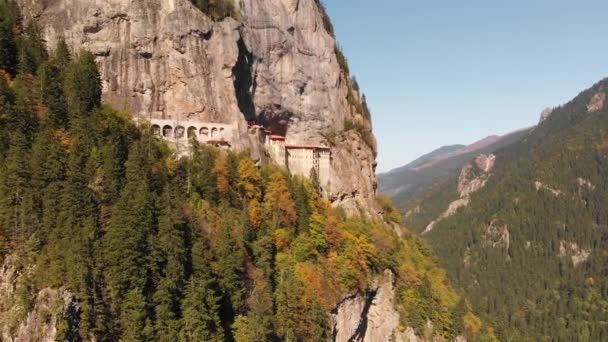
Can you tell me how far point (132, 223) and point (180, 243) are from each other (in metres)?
4.30

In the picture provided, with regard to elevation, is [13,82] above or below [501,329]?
above

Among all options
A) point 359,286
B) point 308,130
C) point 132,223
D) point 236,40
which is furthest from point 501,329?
point 132,223

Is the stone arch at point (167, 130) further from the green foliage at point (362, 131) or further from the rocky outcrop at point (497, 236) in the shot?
the rocky outcrop at point (497, 236)

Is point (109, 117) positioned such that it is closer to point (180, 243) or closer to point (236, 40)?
point (180, 243)

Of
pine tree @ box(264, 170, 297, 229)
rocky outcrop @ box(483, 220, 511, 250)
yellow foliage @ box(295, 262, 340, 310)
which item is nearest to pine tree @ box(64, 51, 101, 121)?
pine tree @ box(264, 170, 297, 229)

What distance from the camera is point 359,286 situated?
62.9 m

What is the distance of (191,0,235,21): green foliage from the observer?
2650 inches

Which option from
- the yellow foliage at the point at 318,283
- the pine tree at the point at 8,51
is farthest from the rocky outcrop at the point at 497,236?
the pine tree at the point at 8,51

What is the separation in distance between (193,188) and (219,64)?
68.9 feet

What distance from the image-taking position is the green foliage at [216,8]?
67.3 m

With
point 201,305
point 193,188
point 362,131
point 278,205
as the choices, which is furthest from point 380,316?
point 362,131

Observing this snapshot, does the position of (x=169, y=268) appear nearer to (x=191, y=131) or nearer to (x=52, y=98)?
(x=52, y=98)

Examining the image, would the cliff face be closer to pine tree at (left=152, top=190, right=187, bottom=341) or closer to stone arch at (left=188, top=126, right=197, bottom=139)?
stone arch at (left=188, top=126, right=197, bottom=139)

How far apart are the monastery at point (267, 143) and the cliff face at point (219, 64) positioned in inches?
57.3
